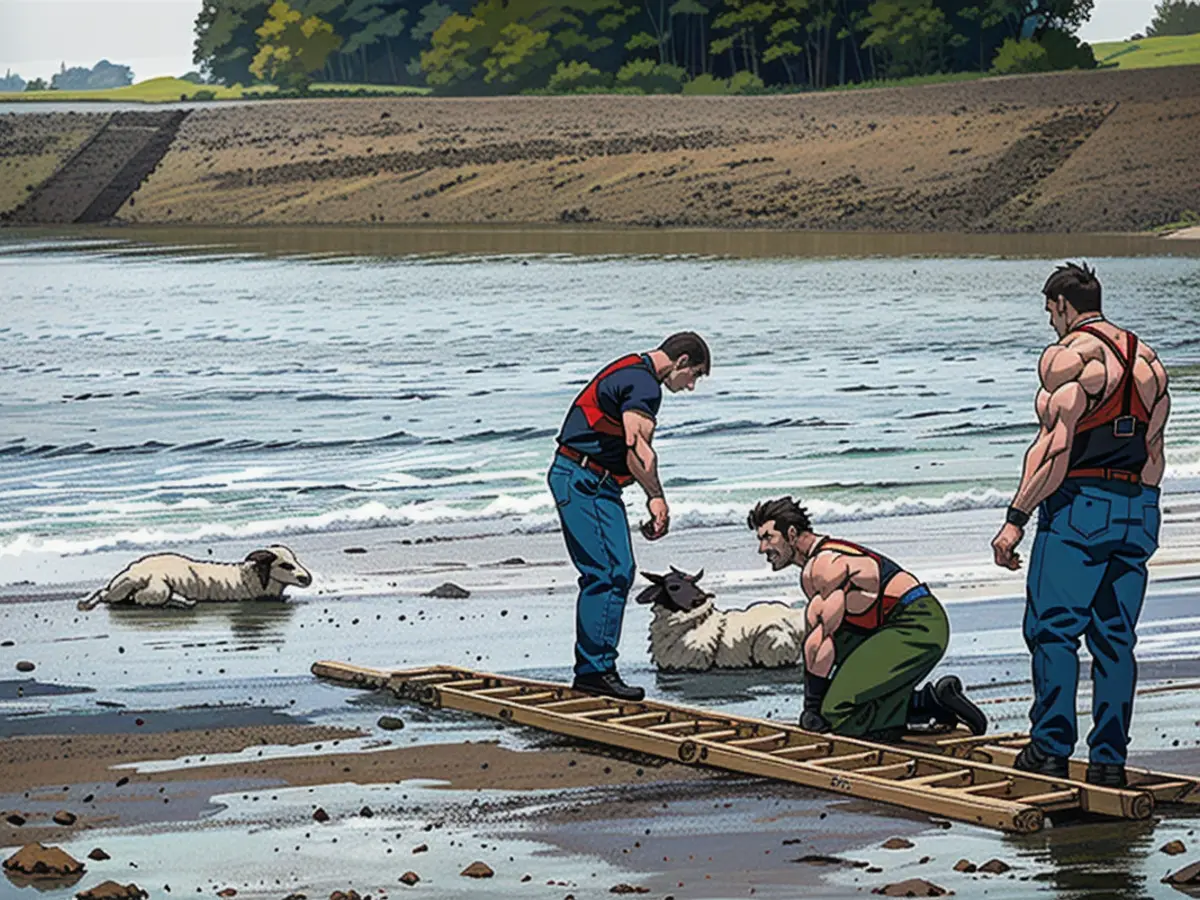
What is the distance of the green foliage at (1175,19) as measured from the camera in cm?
14526

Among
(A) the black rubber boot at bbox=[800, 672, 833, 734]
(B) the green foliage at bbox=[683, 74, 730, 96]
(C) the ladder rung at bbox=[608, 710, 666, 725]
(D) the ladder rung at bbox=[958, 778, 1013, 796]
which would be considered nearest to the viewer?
(D) the ladder rung at bbox=[958, 778, 1013, 796]

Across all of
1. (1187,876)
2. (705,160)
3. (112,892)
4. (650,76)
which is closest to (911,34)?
(650,76)

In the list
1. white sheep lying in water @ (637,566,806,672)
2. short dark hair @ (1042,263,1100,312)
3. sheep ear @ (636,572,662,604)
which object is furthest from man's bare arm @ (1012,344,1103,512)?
white sheep lying in water @ (637,566,806,672)

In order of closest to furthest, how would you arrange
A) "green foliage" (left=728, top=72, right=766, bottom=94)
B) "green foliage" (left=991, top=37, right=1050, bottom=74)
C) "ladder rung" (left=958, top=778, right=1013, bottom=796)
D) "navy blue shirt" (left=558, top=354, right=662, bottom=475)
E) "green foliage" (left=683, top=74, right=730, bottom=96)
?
"ladder rung" (left=958, top=778, right=1013, bottom=796), "navy blue shirt" (left=558, top=354, right=662, bottom=475), "green foliage" (left=991, top=37, right=1050, bottom=74), "green foliage" (left=728, top=72, right=766, bottom=94), "green foliage" (left=683, top=74, right=730, bottom=96)

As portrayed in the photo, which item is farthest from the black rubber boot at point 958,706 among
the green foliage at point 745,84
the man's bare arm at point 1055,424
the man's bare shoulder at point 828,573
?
the green foliage at point 745,84

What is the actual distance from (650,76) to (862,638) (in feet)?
409

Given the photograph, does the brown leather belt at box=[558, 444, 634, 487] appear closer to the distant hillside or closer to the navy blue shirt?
the navy blue shirt

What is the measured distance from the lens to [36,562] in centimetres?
1844

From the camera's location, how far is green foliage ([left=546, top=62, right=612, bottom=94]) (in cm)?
13138

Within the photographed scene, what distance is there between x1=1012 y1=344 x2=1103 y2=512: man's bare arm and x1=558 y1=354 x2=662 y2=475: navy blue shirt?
8.13 feet

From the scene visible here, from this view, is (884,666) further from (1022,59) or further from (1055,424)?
(1022,59)

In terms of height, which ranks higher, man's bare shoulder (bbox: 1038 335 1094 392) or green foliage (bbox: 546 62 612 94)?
green foliage (bbox: 546 62 612 94)

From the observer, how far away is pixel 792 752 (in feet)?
34.6

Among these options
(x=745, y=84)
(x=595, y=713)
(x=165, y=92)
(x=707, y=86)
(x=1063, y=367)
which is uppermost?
(x=165, y=92)
